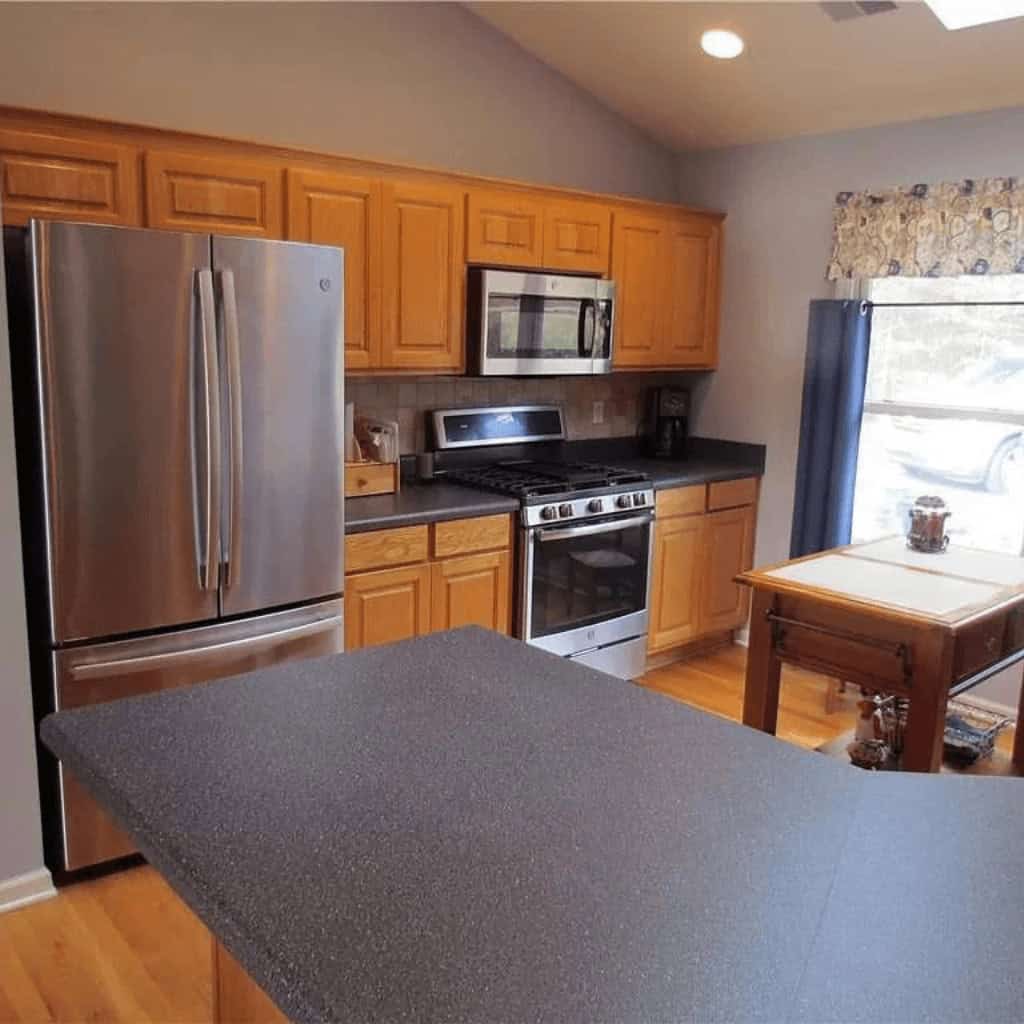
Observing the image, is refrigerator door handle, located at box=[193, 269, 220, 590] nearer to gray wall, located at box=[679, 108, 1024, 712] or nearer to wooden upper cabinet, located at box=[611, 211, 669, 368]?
wooden upper cabinet, located at box=[611, 211, 669, 368]

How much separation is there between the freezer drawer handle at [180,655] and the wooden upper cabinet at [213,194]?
125cm

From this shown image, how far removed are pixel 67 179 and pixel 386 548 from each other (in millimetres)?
1435

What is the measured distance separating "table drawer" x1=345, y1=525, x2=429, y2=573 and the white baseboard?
120 centimetres

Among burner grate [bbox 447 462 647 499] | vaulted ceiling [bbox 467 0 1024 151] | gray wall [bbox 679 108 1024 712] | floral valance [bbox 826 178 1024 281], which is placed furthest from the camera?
gray wall [bbox 679 108 1024 712]

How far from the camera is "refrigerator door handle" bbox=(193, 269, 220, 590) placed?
2.57 m

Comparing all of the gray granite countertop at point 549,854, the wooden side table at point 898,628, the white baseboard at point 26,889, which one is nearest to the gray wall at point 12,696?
the white baseboard at point 26,889

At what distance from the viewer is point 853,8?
3.20 meters

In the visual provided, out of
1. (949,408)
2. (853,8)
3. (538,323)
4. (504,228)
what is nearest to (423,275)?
(504,228)

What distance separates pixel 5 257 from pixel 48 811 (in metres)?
1.51

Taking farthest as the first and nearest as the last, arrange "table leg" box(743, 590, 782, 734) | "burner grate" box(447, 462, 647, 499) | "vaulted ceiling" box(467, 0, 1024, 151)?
"burner grate" box(447, 462, 647, 499) < "vaulted ceiling" box(467, 0, 1024, 151) < "table leg" box(743, 590, 782, 734)

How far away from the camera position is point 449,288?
3.62 meters

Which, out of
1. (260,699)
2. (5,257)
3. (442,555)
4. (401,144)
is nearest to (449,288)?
(401,144)

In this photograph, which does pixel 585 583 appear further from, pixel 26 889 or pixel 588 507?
pixel 26 889

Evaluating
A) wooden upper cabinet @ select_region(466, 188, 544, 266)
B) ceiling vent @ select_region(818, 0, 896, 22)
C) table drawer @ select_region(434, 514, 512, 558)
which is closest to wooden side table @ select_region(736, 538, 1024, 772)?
table drawer @ select_region(434, 514, 512, 558)
